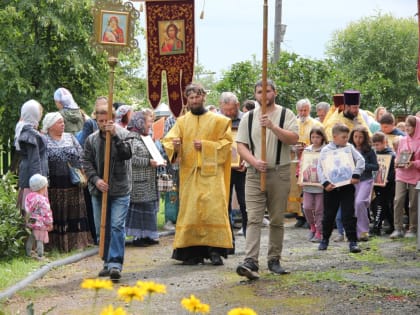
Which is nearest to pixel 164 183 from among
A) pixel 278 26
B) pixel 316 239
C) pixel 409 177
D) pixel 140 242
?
pixel 140 242

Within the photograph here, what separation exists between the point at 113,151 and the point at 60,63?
11429mm

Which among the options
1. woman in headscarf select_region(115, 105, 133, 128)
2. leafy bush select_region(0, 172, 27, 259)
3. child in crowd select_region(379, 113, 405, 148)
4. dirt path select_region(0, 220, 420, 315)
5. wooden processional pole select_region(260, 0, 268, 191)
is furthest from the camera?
child in crowd select_region(379, 113, 405, 148)

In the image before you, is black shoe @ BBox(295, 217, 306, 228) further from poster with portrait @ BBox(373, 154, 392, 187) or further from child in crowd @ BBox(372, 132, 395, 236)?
poster with portrait @ BBox(373, 154, 392, 187)

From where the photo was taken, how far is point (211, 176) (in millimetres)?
10945

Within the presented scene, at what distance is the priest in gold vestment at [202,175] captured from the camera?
1091cm

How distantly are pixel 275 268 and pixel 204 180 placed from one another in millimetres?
1489

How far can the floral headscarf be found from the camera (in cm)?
1298

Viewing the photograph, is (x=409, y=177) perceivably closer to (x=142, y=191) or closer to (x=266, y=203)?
(x=142, y=191)

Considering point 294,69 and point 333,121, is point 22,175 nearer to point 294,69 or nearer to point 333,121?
point 333,121

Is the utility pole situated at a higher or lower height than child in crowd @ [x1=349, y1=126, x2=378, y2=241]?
higher

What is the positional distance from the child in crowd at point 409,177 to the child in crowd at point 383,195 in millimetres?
502

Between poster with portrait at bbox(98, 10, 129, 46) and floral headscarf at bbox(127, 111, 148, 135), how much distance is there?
2.83m

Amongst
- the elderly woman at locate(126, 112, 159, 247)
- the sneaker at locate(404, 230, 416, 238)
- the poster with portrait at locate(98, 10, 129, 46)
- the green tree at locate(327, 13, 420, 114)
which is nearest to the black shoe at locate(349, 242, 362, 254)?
the sneaker at locate(404, 230, 416, 238)

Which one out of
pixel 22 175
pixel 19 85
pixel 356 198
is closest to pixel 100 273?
pixel 22 175
